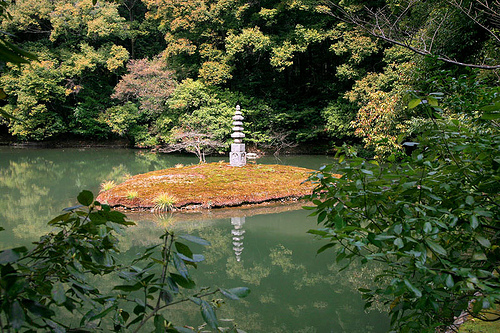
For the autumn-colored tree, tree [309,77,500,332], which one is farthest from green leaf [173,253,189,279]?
the autumn-colored tree

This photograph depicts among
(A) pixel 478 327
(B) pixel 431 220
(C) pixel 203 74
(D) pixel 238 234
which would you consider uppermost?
(C) pixel 203 74

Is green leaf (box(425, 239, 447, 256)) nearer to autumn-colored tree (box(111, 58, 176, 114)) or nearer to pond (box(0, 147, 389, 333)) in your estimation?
pond (box(0, 147, 389, 333))

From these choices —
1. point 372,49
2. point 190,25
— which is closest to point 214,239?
point 372,49

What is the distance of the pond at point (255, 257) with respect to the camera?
262cm

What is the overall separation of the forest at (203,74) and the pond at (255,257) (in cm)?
560

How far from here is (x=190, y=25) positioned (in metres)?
13.1

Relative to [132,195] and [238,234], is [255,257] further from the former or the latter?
[132,195]

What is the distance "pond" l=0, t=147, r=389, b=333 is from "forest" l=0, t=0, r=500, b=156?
5597 mm

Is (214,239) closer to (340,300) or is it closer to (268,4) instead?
(340,300)

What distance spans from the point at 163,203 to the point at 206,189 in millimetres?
958

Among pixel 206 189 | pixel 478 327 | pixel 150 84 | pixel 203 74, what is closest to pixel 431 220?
pixel 478 327

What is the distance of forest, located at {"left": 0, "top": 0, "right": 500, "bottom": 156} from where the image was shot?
12.4m

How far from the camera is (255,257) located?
151 inches

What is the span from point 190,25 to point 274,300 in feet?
40.0
